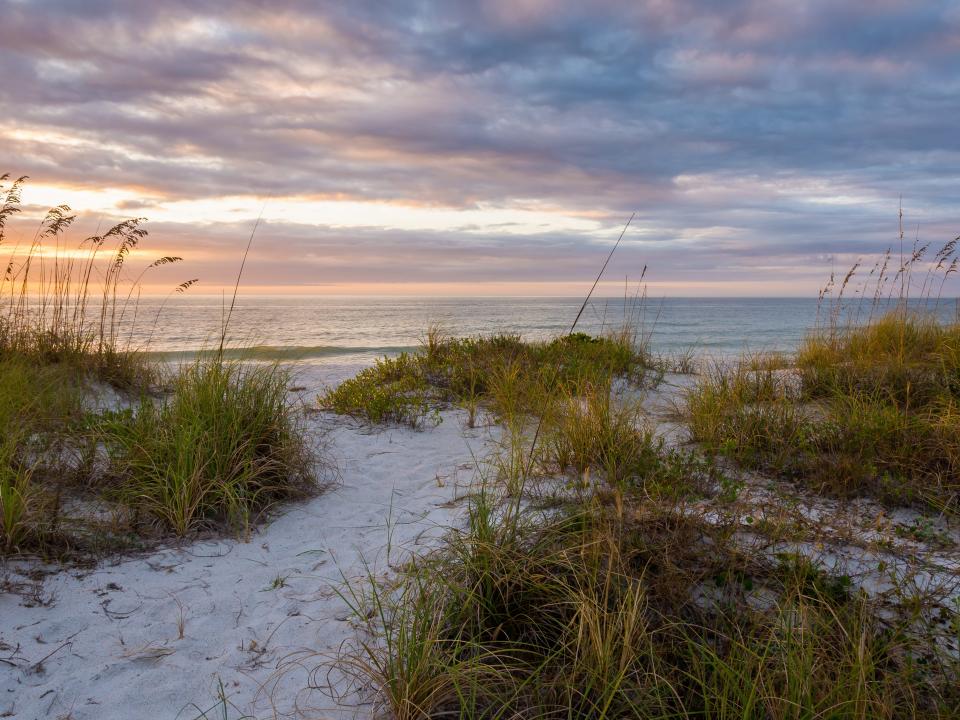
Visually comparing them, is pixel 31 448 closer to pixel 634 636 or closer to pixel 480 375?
pixel 634 636

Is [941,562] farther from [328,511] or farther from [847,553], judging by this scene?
[328,511]

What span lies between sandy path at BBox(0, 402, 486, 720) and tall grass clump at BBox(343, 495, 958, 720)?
302 mm

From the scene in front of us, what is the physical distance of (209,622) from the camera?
2.93m

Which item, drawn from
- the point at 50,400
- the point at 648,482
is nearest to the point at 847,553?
the point at 648,482

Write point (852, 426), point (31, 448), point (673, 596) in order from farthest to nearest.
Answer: point (852, 426), point (31, 448), point (673, 596)

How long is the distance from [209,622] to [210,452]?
1.37 metres

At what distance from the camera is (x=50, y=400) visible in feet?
16.8

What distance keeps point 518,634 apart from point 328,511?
2087 millimetres

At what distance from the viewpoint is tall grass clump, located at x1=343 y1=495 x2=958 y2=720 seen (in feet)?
6.88

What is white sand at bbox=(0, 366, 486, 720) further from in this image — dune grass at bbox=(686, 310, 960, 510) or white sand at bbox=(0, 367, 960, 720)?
dune grass at bbox=(686, 310, 960, 510)

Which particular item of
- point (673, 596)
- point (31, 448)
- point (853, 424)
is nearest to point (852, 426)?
point (853, 424)

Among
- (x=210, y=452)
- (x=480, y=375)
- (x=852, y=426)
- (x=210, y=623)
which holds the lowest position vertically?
(x=210, y=623)

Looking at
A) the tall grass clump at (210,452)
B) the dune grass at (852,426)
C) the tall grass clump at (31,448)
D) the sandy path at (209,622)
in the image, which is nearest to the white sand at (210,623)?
the sandy path at (209,622)

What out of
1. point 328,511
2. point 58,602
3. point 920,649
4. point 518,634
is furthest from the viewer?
point 328,511
